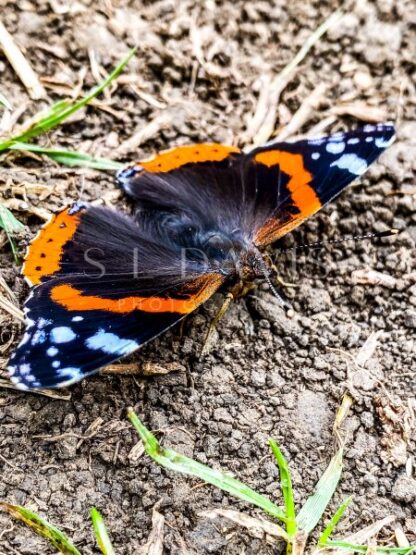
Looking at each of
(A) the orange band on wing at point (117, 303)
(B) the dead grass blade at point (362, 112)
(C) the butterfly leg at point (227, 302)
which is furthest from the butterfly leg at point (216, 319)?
(B) the dead grass blade at point (362, 112)

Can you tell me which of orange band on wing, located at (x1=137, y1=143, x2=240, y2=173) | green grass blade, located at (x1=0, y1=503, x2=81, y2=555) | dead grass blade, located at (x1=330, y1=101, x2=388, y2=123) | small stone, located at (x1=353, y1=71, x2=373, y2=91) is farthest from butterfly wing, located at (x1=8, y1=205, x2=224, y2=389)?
small stone, located at (x1=353, y1=71, x2=373, y2=91)

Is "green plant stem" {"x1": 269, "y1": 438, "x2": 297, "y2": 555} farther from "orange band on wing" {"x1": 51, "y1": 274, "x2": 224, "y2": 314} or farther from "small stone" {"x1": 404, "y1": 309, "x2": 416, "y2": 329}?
"small stone" {"x1": 404, "y1": 309, "x2": 416, "y2": 329}

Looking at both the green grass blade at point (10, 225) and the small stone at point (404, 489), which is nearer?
the small stone at point (404, 489)

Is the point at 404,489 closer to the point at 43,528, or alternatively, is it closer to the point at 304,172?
the point at 43,528

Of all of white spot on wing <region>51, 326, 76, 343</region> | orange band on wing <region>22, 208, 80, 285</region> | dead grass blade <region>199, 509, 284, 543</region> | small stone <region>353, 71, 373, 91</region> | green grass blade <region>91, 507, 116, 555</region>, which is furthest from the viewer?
small stone <region>353, 71, 373, 91</region>

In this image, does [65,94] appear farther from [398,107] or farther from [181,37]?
[398,107]

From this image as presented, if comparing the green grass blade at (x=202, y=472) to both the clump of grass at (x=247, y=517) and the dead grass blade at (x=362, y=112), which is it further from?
the dead grass blade at (x=362, y=112)
